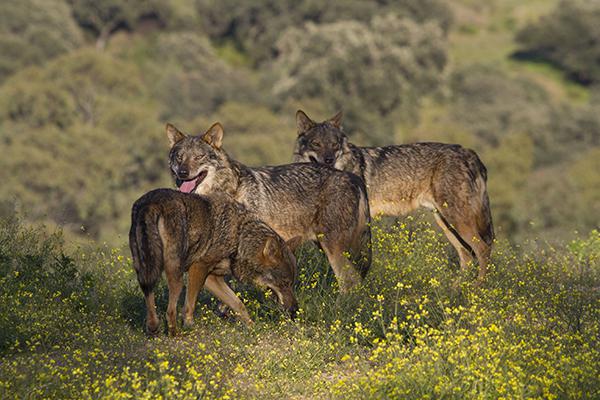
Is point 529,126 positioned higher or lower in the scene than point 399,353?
lower

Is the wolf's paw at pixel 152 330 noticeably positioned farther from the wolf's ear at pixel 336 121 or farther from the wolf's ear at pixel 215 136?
the wolf's ear at pixel 336 121

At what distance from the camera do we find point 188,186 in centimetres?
850

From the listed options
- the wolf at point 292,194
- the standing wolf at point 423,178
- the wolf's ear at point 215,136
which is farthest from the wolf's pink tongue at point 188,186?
the standing wolf at point 423,178

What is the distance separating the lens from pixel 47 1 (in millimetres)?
67125

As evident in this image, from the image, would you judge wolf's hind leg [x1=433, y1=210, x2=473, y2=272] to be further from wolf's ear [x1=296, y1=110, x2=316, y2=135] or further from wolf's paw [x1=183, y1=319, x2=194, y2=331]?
wolf's paw [x1=183, y1=319, x2=194, y2=331]

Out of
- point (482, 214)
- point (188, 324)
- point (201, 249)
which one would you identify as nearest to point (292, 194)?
point (201, 249)

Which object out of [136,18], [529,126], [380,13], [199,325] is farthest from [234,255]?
[136,18]

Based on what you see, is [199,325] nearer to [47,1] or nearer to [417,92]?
[417,92]

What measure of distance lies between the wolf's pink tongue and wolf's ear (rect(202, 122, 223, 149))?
0.43 m

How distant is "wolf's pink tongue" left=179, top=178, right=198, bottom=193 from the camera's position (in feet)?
27.8

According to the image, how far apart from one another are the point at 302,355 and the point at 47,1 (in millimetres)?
65991

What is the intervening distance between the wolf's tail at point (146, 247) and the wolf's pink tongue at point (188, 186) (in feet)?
5.10

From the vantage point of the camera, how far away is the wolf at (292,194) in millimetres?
8562

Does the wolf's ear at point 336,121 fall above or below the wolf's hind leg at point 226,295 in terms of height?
above
